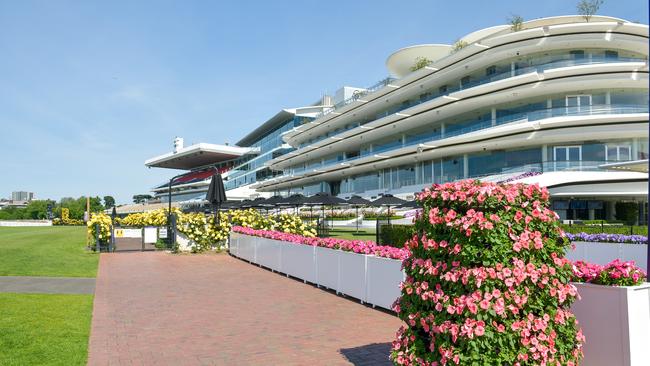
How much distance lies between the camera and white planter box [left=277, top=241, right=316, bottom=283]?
12.3m

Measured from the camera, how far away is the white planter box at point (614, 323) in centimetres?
398

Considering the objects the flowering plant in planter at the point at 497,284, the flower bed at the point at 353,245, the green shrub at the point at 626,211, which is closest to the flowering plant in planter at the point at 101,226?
the flower bed at the point at 353,245

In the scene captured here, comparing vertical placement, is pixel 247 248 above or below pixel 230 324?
above

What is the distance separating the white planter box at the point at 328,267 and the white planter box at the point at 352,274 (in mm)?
220

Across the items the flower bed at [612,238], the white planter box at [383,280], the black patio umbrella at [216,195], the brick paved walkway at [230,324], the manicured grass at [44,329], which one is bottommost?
the brick paved walkway at [230,324]

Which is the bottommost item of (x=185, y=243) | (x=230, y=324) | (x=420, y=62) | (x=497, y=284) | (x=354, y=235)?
(x=230, y=324)

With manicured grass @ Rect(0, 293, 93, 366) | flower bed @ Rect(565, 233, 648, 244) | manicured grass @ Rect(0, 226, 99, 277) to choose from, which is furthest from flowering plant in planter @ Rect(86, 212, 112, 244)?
flower bed @ Rect(565, 233, 648, 244)

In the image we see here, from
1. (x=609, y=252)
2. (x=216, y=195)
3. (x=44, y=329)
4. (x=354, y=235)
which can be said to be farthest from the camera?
(x=354, y=235)

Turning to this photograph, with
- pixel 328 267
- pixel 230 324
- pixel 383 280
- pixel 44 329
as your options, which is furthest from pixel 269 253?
pixel 44 329

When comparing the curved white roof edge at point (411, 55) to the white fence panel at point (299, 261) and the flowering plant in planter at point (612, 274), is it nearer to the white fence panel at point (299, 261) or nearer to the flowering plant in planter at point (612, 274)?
the white fence panel at point (299, 261)

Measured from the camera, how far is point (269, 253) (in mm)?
15406

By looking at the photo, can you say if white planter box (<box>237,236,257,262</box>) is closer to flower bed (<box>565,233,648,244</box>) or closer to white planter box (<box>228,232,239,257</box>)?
white planter box (<box>228,232,239,257</box>)

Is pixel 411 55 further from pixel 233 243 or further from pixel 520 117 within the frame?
pixel 233 243

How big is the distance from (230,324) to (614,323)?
579 centimetres
